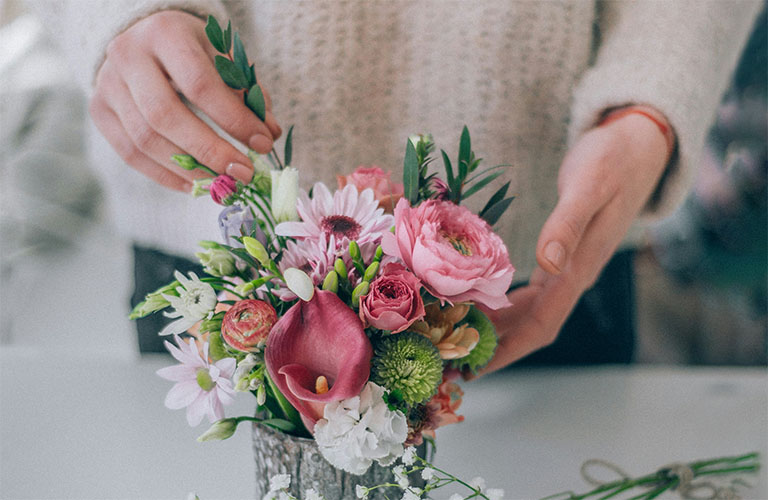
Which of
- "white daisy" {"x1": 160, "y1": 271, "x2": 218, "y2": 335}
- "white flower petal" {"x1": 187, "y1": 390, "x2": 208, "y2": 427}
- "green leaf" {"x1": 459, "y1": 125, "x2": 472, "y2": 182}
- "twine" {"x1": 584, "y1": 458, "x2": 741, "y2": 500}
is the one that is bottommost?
"twine" {"x1": 584, "y1": 458, "x2": 741, "y2": 500}

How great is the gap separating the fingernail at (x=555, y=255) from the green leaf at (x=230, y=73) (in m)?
0.26

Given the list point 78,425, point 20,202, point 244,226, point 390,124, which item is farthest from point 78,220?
point 244,226

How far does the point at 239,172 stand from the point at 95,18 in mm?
217

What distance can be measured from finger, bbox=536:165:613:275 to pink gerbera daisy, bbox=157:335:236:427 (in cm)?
25

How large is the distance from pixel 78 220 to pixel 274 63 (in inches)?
32.7

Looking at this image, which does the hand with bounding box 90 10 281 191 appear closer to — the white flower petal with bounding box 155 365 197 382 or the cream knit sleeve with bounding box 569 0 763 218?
the white flower petal with bounding box 155 365 197 382

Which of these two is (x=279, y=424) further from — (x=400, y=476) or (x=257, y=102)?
(x=257, y=102)

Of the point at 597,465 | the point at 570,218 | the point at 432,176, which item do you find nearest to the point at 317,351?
the point at 432,176

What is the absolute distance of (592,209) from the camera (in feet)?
1.74

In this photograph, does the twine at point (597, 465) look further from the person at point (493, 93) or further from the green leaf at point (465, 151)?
the green leaf at point (465, 151)

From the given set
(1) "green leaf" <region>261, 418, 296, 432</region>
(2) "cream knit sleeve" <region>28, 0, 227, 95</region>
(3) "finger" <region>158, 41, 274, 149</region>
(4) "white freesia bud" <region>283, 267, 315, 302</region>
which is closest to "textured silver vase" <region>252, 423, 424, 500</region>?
(1) "green leaf" <region>261, 418, 296, 432</region>

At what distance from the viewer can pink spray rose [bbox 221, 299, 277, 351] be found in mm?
359

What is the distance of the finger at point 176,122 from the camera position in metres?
0.46

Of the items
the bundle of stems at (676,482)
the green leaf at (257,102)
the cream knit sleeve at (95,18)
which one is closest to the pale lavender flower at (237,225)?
the green leaf at (257,102)
